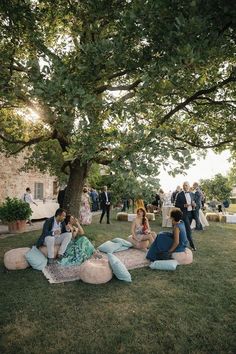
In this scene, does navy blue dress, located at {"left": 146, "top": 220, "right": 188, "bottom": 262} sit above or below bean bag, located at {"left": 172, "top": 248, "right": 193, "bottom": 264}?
above

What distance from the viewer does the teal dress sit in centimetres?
722

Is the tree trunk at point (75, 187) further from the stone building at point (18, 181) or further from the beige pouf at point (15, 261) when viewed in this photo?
the stone building at point (18, 181)

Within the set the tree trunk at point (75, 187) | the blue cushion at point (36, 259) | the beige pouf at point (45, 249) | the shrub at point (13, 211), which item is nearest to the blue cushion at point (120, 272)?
A: the blue cushion at point (36, 259)

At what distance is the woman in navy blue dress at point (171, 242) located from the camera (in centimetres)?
702

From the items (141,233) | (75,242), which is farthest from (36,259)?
(141,233)

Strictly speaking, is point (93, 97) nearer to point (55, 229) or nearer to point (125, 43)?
point (125, 43)

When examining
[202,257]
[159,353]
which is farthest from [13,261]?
[202,257]

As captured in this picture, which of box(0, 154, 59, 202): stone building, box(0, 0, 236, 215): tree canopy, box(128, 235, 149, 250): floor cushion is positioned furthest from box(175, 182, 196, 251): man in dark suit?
box(0, 154, 59, 202): stone building

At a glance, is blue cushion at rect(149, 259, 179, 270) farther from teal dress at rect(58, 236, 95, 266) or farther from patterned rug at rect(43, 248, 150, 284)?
teal dress at rect(58, 236, 95, 266)

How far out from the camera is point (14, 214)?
461 inches

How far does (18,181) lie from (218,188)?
74.5 feet

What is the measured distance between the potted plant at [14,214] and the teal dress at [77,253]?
4.79m

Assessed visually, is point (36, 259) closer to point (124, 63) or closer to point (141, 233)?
point (141, 233)

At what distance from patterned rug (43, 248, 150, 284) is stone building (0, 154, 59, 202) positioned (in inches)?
595
